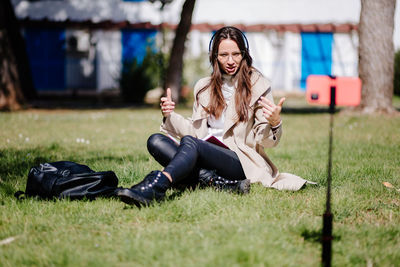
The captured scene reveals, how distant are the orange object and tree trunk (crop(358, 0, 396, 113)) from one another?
8.10 m

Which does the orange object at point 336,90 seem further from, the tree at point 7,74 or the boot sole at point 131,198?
the tree at point 7,74

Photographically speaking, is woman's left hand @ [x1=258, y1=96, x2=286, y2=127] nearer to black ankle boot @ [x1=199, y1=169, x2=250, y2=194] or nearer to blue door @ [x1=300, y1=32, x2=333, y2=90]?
black ankle boot @ [x1=199, y1=169, x2=250, y2=194]

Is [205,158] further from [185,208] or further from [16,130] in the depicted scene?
[16,130]

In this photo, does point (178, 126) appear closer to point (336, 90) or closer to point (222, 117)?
point (222, 117)

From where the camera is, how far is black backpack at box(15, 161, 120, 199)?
3465mm

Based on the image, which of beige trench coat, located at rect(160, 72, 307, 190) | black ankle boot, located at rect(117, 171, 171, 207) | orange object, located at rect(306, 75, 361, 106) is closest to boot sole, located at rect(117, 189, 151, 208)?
black ankle boot, located at rect(117, 171, 171, 207)

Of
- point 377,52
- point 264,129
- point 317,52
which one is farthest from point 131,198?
point 317,52

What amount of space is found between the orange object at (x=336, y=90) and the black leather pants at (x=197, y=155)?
3.96 ft

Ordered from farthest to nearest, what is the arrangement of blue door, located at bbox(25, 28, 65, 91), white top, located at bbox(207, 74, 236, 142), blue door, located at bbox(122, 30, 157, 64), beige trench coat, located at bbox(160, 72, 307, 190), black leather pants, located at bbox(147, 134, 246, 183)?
blue door, located at bbox(122, 30, 157, 64) < blue door, located at bbox(25, 28, 65, 91) < white top, located at bbox(207, 74, 236, 142) < beige trench coat, located at bbox(160, 72, 307, 190) < black leather pants, located at bbox(147, 134, 246, 183)

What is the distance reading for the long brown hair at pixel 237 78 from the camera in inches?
145

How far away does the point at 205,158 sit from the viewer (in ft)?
11.7

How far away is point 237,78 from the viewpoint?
3.81 metres

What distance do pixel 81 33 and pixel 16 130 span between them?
14.1 meters

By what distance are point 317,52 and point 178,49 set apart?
34.6 feet
